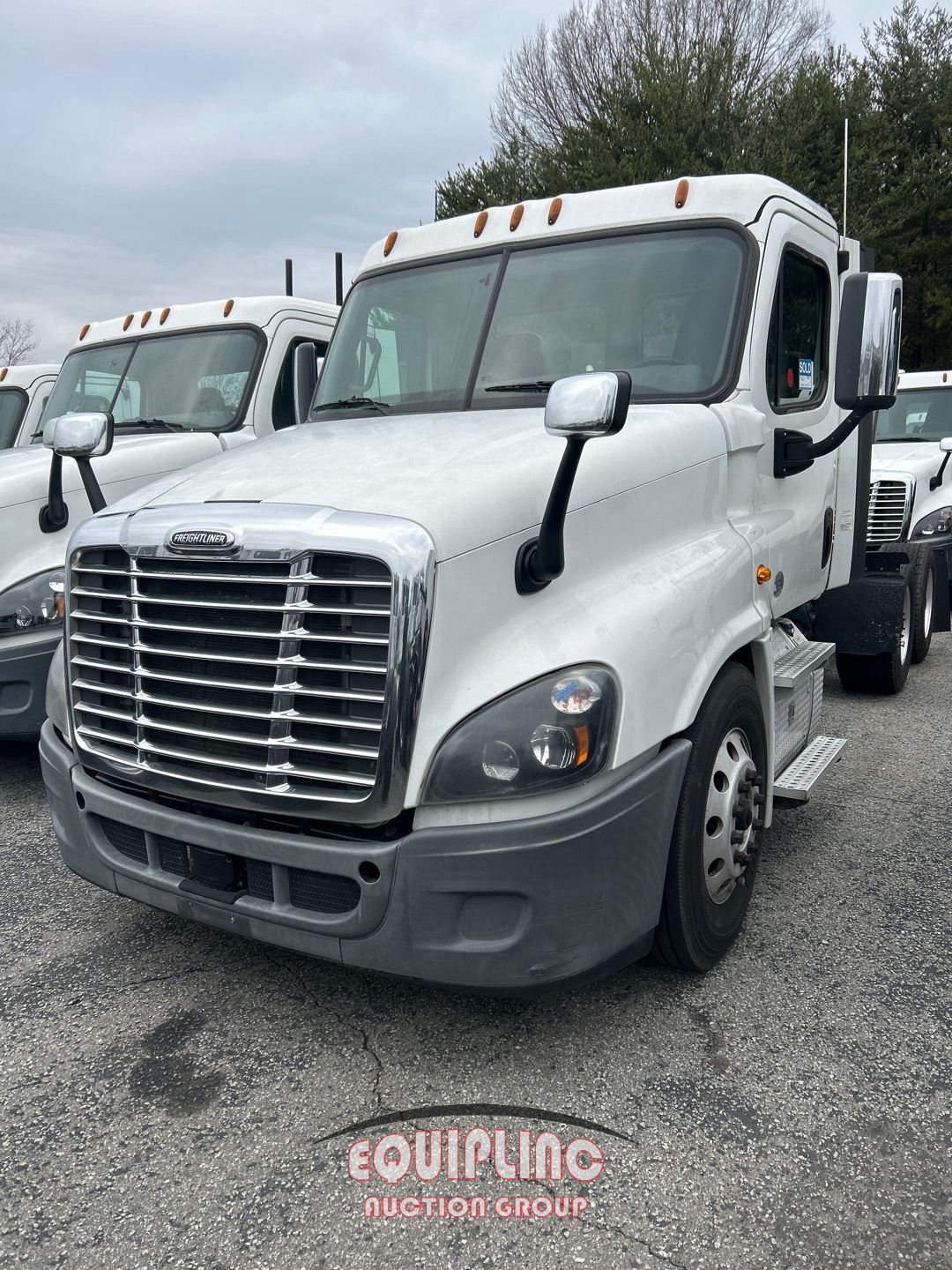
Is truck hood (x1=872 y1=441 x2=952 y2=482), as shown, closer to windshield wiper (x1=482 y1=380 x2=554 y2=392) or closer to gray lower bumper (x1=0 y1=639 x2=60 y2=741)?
windshield wiper (x1=482 y1=380 x2=554 y2=392)

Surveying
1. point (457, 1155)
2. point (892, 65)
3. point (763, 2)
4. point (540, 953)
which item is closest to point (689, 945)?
point (540, 953)

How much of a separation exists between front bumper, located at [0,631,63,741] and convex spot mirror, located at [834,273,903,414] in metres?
3.67

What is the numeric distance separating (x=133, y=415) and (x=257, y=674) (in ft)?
15.1

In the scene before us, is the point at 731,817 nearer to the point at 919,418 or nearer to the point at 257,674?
the point at 257,674

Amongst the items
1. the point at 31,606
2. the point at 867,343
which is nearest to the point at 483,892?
the point at 867,343

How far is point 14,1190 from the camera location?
95.7 inches

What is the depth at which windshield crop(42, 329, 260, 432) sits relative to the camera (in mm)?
6484

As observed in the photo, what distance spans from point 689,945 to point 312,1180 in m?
→ 1.28

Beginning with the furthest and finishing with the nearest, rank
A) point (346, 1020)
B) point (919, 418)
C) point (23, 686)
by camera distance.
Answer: point (919, 418), point (23, 686), point (346, 1020)

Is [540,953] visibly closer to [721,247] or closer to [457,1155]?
[457,1155]

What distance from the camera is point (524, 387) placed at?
3703mm

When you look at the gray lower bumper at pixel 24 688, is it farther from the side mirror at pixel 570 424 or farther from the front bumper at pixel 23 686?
the side mirror at pixel 570 424

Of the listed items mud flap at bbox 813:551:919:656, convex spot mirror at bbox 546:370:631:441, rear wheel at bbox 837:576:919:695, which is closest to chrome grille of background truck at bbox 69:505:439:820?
convex spot mirror at bbox 546:370:631:441

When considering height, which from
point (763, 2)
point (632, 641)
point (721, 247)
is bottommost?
point (632, 641)
